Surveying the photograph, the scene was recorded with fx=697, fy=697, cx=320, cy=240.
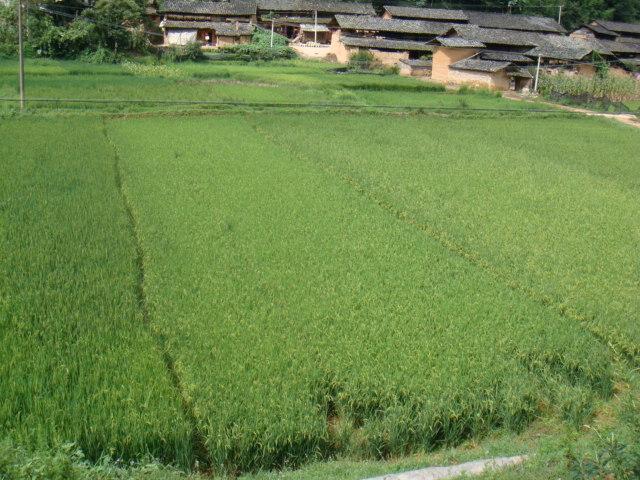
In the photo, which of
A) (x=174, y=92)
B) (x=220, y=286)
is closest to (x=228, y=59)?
(x=174, y=92)

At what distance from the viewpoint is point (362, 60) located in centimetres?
4038

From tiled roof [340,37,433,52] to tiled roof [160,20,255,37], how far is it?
6.18 m

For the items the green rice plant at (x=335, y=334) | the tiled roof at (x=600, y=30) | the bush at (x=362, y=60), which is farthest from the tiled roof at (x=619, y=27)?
the green rice plant at (x=335, y=334)

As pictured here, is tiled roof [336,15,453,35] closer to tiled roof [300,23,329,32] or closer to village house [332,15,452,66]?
village house [332,15,452,66]

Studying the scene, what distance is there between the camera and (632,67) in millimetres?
41562

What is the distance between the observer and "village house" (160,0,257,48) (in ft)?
142

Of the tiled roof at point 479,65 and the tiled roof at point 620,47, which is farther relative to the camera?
the tiled roof at point 620,47

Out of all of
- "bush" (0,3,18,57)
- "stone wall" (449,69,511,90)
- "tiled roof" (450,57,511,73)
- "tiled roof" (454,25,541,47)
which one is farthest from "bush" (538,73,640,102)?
"bush" (0,3,18,57)

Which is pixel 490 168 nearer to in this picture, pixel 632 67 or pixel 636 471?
pixel 636 471

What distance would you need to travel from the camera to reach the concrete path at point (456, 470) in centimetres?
473

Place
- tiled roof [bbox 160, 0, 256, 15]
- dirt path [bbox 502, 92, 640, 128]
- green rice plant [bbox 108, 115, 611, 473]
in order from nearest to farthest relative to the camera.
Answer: green rice plant [bbox 108, 115, 611, 473], dirt path [bbox 502, 92, 640, 128], tiled roof [bbox 160, 0, 256, 15]

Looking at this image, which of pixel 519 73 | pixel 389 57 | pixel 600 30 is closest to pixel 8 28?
pixel 389 57

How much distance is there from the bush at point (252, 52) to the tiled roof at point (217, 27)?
2.14m

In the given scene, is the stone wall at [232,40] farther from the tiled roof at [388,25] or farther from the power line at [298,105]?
the power line at [298,105]
